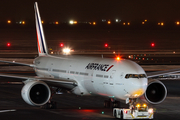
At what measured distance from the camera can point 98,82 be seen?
89.4 feet

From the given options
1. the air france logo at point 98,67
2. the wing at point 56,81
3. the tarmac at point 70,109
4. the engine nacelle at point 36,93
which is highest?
the air france logo at point 98,67

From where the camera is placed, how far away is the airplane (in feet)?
81.6

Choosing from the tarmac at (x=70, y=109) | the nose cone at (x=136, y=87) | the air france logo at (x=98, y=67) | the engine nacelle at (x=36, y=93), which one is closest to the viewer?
the nose cone at (x=136, y=87)

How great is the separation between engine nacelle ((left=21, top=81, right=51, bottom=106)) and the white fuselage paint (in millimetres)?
3060

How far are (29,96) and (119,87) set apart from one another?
6.85 metres

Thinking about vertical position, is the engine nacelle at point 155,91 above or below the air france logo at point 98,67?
below

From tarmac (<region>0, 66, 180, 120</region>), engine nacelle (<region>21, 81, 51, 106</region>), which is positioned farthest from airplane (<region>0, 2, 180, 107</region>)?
tarmac (<region>0, 66, 180, 120</region>)

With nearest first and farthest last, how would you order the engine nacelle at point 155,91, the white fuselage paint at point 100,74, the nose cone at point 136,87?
1. the nose cone at point 136,87
2. the white fuselage paint at point 100,74
3. the engine nacelle at point 155,91

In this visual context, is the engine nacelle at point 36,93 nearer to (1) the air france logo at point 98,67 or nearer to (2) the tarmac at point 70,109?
(2) the tarmac at point 70,109

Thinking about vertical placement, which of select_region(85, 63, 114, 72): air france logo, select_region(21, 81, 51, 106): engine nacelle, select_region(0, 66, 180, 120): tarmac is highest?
select_region(85, 63, 114, 72): air france logo

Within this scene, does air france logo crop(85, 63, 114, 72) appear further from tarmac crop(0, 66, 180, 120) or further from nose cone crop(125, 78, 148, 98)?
tarmac crop(0, 66, 180, 120)

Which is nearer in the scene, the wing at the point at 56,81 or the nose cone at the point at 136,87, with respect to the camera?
the nose cone at the point at 136,87

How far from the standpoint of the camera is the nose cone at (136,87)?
79.3ft

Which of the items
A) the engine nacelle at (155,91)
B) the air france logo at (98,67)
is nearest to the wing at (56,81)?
the air france logo at (98,67)
